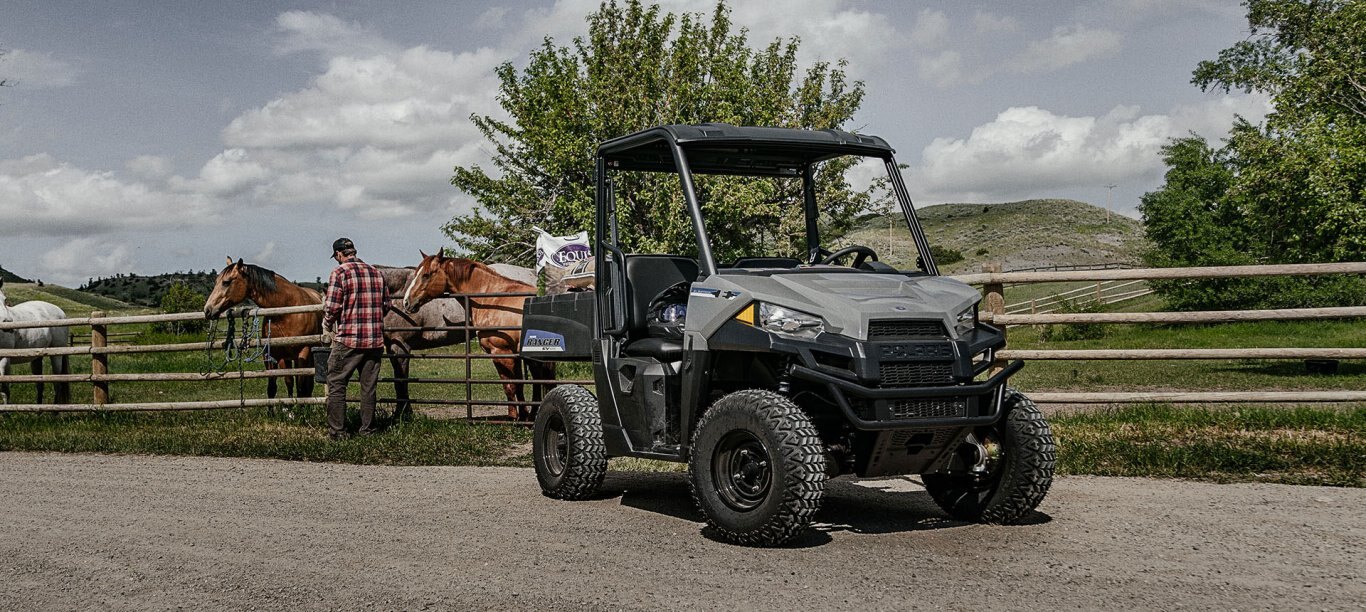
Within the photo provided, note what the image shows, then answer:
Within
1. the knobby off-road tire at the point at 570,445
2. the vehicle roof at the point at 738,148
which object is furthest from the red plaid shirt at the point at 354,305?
the vehicle roof at the point at 738,148

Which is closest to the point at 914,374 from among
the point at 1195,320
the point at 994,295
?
the point at 994,295

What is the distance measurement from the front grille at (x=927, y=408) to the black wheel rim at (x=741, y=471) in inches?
28.8

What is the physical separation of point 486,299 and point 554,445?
670 centimetres

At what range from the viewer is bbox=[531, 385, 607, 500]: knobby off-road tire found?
8.02 meters

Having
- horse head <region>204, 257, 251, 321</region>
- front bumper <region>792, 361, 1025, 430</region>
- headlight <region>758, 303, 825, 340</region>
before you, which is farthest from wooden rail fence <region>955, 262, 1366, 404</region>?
horse head <region>204, 257, 251, 321</region>

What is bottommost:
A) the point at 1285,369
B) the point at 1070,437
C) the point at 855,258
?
the point at 1285,369

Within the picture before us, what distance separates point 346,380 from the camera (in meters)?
12.5

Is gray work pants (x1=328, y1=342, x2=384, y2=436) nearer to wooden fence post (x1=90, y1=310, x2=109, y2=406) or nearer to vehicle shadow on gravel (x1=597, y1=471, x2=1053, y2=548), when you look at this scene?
vehicle shadow on gravel (x1=597, y1=471, x2=1053, y2=548)

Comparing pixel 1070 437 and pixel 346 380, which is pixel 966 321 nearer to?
pixel 1070 437

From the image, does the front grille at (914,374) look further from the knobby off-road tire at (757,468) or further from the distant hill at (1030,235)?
the distant hill at (1030,235)

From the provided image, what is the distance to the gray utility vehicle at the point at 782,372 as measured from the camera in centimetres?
602

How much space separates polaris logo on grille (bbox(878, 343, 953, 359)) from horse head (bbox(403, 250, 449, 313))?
9451 millimetres

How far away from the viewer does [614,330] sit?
755cm

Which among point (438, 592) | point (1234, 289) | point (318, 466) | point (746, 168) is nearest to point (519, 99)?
point (1234, 289)
